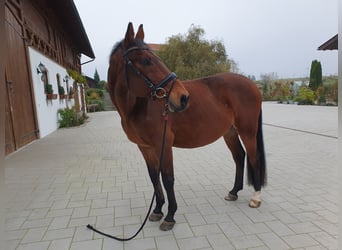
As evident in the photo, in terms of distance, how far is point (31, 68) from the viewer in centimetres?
589

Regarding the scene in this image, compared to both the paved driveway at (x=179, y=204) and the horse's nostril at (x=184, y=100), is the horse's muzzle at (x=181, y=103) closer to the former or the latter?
the horse's nostril at (x=184, y=100)

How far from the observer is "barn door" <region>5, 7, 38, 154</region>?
4602 millimetres

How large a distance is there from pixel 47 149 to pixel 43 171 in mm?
1688

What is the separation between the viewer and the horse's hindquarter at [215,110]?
2.03 m

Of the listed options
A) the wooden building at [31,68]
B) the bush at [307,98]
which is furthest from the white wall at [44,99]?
the bush at [307,98]

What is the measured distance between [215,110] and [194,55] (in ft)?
54.3

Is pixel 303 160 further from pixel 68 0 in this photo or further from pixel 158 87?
pixel 68 0

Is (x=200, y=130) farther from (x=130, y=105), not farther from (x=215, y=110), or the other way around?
(x=130, y=105)

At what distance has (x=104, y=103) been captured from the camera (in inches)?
886

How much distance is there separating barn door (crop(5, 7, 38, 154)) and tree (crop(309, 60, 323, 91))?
940 inches

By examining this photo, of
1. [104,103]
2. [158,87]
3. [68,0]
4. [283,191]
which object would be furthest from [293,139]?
[104,103]

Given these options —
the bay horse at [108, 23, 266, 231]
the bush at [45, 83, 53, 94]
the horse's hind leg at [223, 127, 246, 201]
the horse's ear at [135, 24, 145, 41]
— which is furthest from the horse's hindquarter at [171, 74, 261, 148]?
the bush at [45, 83, 53, 94]

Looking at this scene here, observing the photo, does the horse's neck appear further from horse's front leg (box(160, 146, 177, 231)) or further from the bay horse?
horse's front leg (box(160, 146, 177, 231))

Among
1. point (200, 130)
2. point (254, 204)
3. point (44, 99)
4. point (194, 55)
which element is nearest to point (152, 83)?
point (200, 130)
